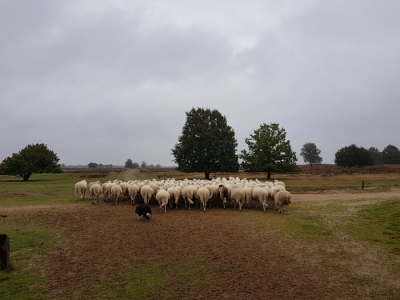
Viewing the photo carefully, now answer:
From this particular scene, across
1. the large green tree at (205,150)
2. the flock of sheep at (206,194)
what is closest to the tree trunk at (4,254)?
the flock of sheep at (206,194)

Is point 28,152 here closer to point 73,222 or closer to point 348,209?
point 73,222

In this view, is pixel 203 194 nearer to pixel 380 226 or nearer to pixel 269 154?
pixel 380 226

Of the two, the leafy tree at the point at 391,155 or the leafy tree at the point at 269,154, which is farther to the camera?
the leafy tree at the point at 391,155

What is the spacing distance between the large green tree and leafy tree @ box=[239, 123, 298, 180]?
8.26 feet

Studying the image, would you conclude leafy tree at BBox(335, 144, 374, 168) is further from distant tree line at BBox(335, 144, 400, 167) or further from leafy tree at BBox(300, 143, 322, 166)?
leafy tree at BBox(300, 143, 322, 166)

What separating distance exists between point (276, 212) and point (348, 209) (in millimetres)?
4335

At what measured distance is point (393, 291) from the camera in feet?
21.3

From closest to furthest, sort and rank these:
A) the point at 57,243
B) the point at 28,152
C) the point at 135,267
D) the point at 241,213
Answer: the point at 135,267 → the point at 57,243 → the point at 241,213 → the point at 28,152

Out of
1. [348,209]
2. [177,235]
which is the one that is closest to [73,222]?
[177,235]

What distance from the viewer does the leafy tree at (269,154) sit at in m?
42.9

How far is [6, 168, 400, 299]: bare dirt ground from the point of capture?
659 centimetres

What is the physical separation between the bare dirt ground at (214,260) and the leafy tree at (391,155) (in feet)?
445

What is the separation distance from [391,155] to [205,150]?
115327 millimetres

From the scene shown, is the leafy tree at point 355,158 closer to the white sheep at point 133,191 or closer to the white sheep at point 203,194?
the white sheep at point 203,194
